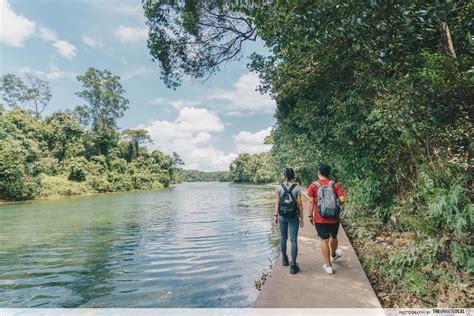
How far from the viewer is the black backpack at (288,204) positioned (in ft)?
14.2

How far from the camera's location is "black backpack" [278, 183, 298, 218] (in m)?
4.34

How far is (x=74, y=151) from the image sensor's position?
38781mm

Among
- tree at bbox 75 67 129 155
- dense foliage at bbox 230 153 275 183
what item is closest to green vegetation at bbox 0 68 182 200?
tree at bbox 75 67 129 155

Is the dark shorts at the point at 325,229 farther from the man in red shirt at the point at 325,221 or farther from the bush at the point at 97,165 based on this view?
the bush at the point at 97,165

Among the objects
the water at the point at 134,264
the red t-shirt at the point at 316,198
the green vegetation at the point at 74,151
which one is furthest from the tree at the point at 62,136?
the red t-shirt at the point at 316,198

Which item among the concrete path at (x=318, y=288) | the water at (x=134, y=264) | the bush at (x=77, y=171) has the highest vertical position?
the bush at (x=77, y=171)

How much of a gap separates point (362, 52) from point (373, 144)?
6.20 ft

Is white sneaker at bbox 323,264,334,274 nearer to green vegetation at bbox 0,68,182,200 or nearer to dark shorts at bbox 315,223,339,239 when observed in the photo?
dark shorts at bbox 315,223,339,239

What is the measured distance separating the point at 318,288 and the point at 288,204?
1253 millimetres

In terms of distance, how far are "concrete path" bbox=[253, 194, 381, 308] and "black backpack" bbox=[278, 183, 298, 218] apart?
3.06 ft

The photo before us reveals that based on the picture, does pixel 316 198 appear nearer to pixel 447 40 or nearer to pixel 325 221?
pixel 325 221

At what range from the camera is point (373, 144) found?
530cm

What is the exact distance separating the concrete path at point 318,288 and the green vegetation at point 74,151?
1122 inches

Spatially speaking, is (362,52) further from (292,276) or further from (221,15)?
(221,15)
